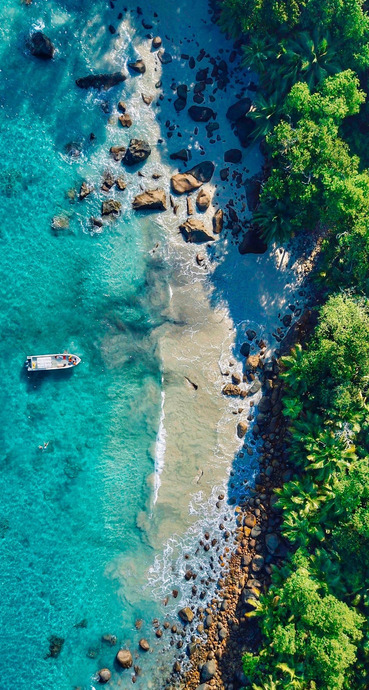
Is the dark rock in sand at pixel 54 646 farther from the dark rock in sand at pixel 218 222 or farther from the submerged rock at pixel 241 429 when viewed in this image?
the dark rock in sand at pixel 218 222

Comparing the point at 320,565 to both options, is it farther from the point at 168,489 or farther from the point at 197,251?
the point at 197,251

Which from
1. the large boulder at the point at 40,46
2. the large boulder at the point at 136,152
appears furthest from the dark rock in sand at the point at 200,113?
the large boulder at the point at 40,46

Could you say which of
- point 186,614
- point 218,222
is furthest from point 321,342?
point 186,614

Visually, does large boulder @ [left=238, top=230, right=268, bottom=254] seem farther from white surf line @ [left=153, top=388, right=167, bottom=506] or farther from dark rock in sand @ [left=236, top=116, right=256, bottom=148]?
white surf line @ [left=153, top=388, right=167, bottom=506]

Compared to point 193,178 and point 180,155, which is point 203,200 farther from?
point 180,155

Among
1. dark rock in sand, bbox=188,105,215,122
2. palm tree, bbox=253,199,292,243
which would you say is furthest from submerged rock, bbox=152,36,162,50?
palm tree, bbox=253,199,292,243

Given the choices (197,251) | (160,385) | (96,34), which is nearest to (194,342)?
(160,385)
